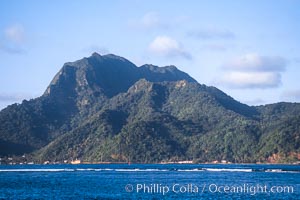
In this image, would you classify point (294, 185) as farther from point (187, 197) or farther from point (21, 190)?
point (21, 190)

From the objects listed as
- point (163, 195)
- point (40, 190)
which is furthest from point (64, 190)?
point (163, 195)

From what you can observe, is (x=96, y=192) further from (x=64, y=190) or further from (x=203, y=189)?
(x=203, y=189)

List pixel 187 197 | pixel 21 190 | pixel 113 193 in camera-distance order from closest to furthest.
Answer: pixel 187 197 < pixel 113 193 < pixel 21 190

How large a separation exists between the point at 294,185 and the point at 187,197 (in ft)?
136

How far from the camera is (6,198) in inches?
4510

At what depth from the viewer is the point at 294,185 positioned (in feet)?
471

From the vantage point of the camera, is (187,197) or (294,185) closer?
(187,197)

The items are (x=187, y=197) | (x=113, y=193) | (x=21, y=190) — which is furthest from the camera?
(x=21, y=190)

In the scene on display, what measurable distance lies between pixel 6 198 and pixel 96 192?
2173 centimetres

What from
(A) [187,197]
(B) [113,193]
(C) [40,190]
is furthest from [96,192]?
(A) [187,197]

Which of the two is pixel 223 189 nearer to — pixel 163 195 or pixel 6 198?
pixel 163 195

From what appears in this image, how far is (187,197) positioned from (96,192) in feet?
79.8

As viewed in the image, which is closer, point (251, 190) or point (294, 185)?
point (251, 190)

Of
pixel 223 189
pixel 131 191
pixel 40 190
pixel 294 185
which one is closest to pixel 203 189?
pixel 223 189
